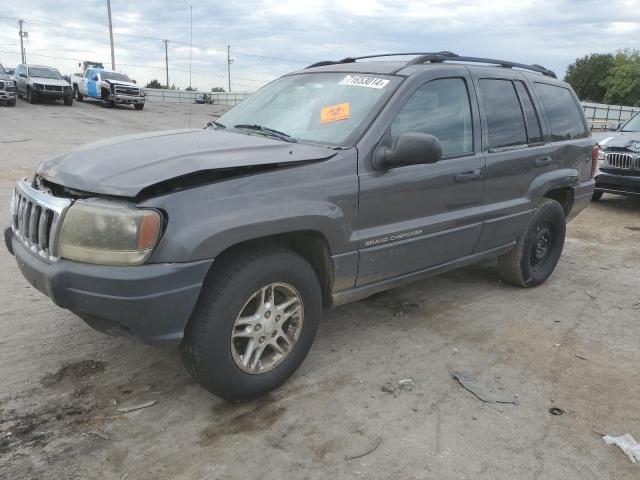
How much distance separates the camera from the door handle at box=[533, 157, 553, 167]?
15.2 feet

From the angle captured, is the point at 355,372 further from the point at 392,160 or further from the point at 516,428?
the point at 392,160

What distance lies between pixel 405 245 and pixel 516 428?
4.17ft

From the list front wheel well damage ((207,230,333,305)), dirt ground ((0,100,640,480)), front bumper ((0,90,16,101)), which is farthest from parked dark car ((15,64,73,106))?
front wheel well damage ((207,230,333,305))

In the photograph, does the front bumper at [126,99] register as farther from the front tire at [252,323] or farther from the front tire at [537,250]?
the front tire at [252,323]

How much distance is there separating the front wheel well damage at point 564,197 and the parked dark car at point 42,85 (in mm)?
25678

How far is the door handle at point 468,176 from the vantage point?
3.90 metres

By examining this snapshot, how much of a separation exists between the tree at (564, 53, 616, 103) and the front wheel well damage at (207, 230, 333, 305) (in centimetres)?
8681

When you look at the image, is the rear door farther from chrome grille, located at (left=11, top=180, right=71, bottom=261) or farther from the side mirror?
chrome grille, located at (left=11, top=180, right=71, bottom=261)

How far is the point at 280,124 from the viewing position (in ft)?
12.2

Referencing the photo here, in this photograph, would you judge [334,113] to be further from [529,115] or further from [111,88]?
[111,88]

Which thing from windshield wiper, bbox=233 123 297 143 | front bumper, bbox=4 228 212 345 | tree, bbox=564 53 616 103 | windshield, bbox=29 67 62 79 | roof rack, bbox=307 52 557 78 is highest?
tree, bbox=564 53 616 103

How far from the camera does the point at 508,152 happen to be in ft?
14.3

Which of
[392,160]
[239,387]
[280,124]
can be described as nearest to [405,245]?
[392,160]

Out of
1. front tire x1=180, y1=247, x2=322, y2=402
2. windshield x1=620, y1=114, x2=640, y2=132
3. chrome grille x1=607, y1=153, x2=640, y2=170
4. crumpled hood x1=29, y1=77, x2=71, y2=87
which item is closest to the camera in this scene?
front tire x1=180, y1=247, x2=322, y2=402
